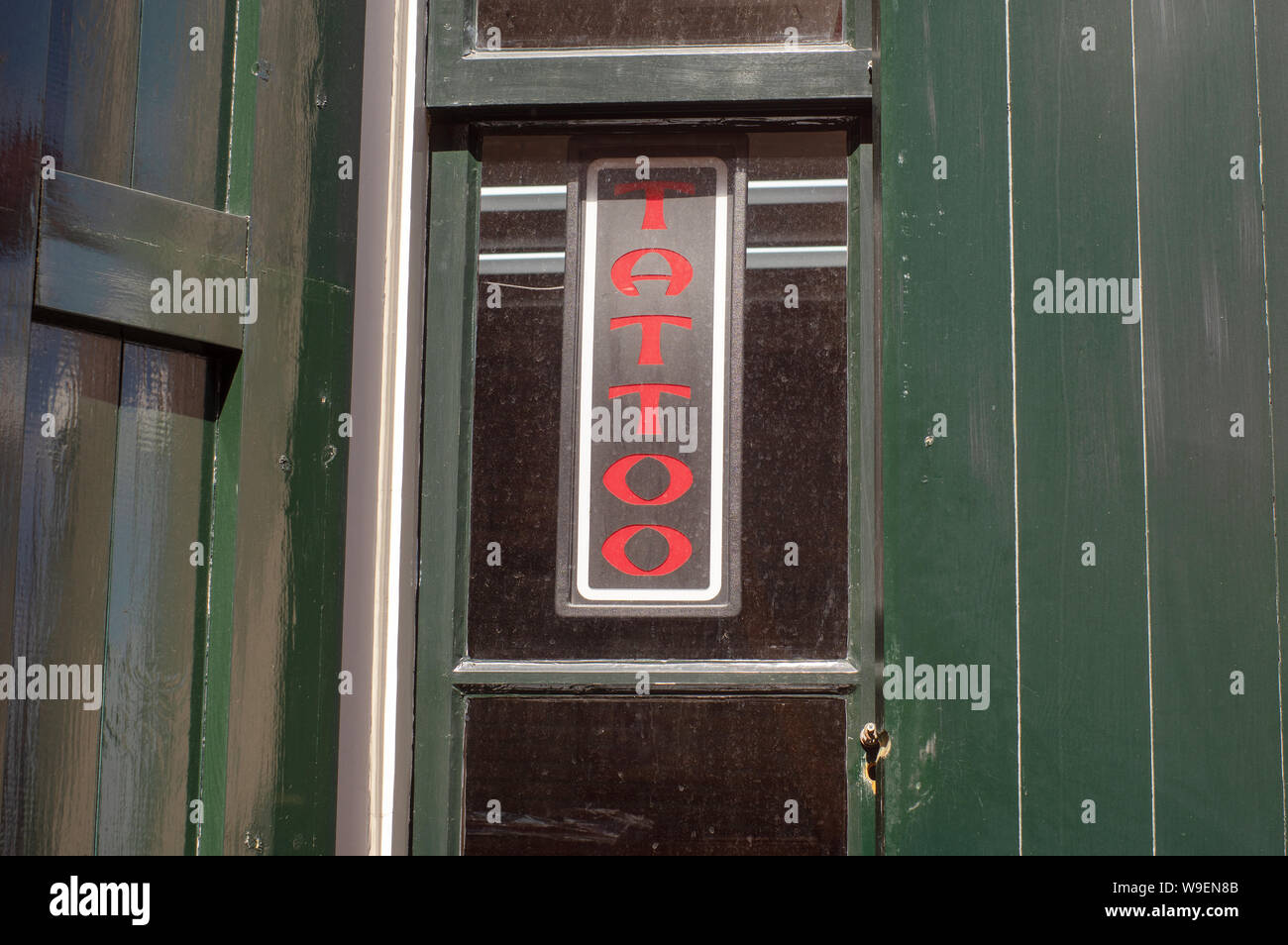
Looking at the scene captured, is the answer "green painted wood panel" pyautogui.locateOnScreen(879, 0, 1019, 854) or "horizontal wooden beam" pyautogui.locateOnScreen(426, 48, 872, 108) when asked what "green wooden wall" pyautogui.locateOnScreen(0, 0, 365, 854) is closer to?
"horizontal wooden beam" pyautogui.locateOnScreen(426, 48, 872, 108)

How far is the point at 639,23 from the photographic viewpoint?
2447mm

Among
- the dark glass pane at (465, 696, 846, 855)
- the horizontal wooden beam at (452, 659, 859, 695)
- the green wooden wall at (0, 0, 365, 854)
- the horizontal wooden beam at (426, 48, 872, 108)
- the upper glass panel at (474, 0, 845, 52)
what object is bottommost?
the dark glass pane at (465, 696, 846, 855)

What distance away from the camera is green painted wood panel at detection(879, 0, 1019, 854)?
6.96 feet

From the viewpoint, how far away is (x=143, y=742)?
1.82m

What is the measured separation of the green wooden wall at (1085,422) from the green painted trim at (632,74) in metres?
0.13

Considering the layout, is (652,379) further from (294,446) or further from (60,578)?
(60,578)

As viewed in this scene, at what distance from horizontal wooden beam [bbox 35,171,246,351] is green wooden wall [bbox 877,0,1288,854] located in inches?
47.5

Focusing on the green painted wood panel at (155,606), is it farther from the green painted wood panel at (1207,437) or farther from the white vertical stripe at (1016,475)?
the green painted wood panel at (1207,437)

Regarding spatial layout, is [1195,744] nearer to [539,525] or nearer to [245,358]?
[539,525]

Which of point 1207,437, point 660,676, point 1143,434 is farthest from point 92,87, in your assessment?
point 1207,437

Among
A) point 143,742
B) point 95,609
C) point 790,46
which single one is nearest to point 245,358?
point 95,609

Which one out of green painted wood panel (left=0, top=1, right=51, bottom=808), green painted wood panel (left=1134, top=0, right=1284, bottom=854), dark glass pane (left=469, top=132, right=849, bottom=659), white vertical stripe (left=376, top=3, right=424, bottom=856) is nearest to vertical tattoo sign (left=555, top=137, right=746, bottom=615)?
dark glass pane (left=469, top=132, right=849, bottom=659)

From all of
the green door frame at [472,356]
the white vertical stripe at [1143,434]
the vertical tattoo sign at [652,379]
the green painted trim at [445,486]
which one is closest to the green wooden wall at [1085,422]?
the white vertical stripe at [1143,434]

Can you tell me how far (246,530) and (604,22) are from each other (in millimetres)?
1301
